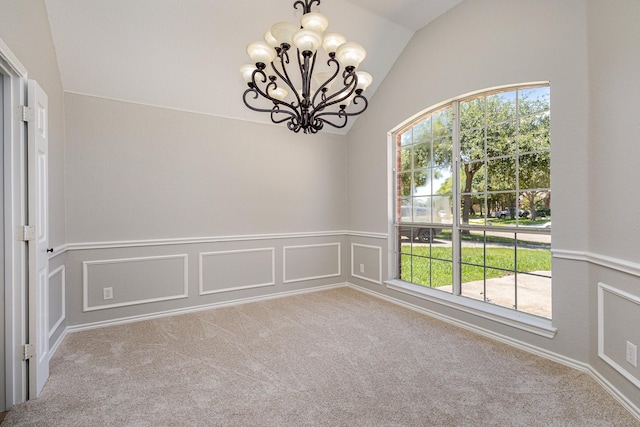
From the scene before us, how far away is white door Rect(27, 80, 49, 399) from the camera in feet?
6.78

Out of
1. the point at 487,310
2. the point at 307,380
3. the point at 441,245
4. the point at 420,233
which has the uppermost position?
the point at 420,233

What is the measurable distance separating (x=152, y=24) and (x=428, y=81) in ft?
9.31

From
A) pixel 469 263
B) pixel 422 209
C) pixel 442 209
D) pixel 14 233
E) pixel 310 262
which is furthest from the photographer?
pixel 310 262

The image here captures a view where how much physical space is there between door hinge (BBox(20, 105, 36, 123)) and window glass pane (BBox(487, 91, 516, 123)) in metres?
3.66

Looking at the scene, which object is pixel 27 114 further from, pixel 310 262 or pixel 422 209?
pixel 422 209

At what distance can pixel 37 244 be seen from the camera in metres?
2.12

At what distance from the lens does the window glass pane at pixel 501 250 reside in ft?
9.68

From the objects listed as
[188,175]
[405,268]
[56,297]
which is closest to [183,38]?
[188,175]

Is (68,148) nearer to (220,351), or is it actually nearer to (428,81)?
(220,351)

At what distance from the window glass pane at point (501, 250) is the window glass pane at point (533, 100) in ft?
3.67

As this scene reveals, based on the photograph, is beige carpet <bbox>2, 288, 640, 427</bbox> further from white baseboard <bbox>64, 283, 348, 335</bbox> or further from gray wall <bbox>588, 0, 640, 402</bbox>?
gray wall <bbox>588, 0, 640, 402</bbox>

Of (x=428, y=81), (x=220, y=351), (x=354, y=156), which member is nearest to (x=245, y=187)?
(x=354, y=156)

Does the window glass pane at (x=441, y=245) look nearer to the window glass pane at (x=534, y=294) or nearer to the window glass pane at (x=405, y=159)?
the window glass pane at (x=534, y=294)

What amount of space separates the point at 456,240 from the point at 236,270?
2670mm
